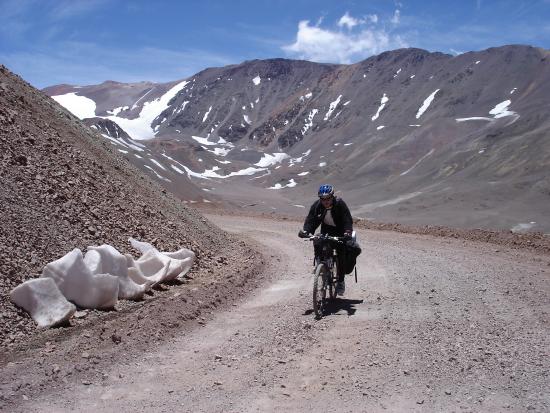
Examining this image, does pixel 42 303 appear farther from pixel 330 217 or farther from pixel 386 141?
pixel 386 141

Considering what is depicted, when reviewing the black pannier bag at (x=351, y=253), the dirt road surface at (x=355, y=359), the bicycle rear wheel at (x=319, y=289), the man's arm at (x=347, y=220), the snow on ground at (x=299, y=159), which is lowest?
the dirt road surface at (x=355, y=359)

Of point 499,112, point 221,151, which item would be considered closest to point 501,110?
point 499,112

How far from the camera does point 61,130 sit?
1395cm

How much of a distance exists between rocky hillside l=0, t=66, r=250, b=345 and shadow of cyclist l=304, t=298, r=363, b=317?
3.63 meters

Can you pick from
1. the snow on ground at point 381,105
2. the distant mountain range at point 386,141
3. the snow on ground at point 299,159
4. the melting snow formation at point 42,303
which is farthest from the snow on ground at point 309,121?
the melting snow formation at point 42,303

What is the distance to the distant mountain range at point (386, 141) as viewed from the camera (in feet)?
178

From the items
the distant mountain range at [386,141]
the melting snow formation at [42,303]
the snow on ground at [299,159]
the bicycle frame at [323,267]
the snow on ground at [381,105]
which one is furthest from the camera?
the snow on ground at [381,105]

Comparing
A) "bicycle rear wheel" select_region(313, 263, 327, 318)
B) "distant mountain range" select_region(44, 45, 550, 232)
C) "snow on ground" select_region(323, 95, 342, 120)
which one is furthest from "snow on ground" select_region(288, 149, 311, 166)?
"bicycle rear wheel" select_region(313, 263, 327, 318)

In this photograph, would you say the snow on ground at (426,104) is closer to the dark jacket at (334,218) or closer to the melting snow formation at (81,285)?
the dark jacket at (334,218)

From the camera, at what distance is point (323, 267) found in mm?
8531

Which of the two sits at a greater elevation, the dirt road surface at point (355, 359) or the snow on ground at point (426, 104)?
the snow on ground at point (426, 104)

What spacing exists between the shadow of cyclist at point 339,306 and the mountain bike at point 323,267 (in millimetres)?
78

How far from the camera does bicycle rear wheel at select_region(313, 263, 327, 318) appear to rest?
320 inches

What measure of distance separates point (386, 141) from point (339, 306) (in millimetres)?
96420
